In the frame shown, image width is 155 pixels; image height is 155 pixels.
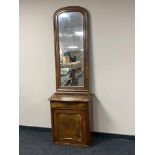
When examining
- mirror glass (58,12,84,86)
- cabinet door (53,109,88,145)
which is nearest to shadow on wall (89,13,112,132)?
mirror glass (58,12,84,86)

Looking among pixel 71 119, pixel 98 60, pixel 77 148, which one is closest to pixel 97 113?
pixel 71 119

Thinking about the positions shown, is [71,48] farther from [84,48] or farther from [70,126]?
[70,126]

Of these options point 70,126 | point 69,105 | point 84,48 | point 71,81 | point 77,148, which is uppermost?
point 84,48

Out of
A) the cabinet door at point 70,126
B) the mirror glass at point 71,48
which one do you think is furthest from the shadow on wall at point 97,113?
the cabinet door at point 70,126

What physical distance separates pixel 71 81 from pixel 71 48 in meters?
0.50

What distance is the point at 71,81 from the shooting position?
3330 millimetres

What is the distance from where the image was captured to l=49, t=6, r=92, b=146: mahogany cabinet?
3.04m

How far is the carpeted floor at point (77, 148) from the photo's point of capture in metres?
2.92

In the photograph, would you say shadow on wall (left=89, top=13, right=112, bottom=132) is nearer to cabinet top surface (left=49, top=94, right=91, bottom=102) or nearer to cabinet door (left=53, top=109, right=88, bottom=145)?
cabinet top surface (left=49, top=94, right=91, bottom=102)

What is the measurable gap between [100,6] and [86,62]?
2.69ft

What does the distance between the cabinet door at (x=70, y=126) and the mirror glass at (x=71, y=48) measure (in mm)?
Result: 478

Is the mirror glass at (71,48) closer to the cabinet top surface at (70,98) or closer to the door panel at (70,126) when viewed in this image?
the cabinet top surface at (70,98)
